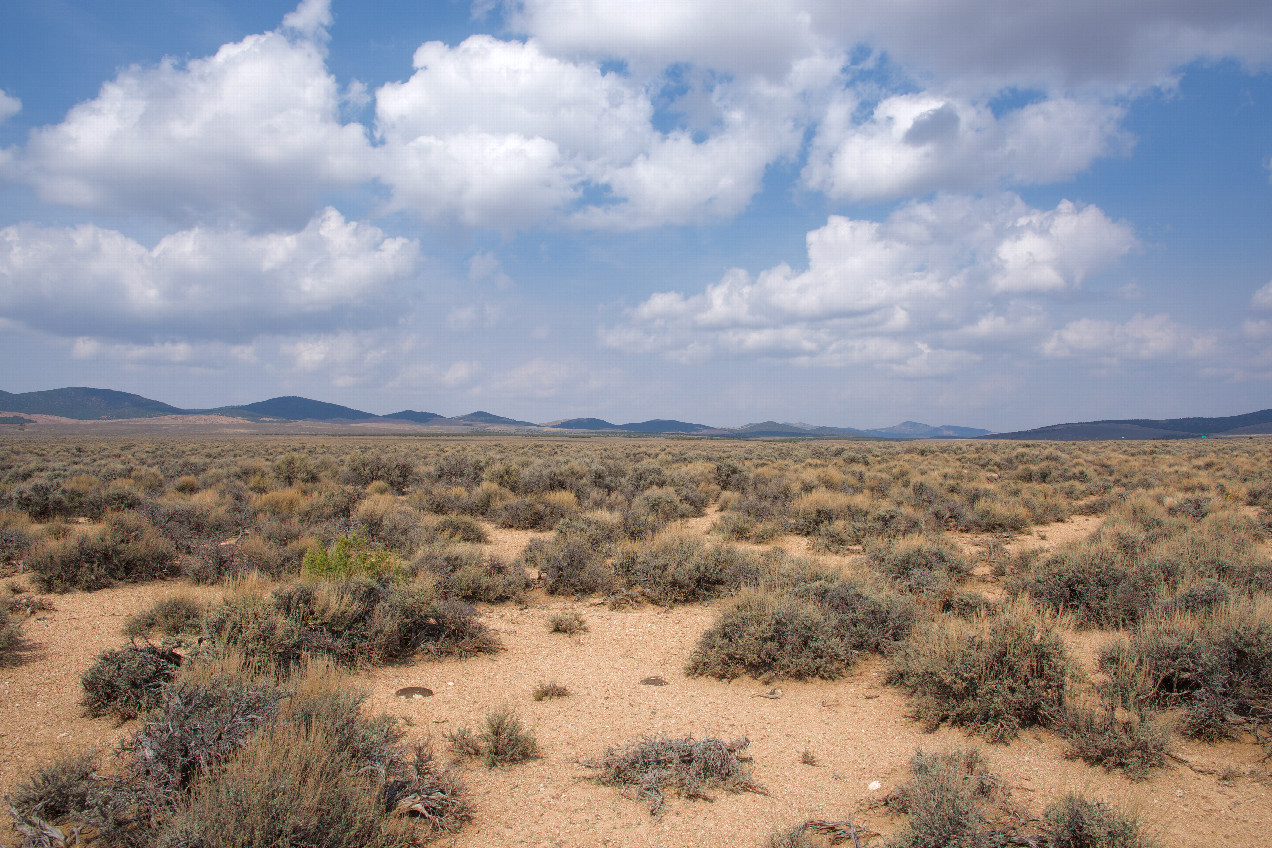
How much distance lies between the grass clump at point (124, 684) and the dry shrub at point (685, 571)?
6.48 m

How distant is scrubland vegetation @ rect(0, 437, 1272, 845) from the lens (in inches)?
147

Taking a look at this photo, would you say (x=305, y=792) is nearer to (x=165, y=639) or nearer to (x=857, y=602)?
(x=165, y=639)

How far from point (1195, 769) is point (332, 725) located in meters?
6.58

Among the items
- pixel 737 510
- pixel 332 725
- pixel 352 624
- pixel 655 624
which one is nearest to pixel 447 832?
pixel 332 725

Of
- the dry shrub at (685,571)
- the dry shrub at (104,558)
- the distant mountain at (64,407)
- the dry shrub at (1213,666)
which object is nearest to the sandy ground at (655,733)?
the dry shrub at (1213,666)

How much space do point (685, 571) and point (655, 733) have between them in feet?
14.3

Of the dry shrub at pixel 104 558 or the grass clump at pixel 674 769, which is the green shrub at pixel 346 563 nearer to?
the dry shrub at pixel 104 558

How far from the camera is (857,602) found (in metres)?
7.82

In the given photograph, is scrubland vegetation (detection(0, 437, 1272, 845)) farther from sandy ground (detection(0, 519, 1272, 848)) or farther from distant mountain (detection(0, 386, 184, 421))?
distant mountain (detection(0, 386, 184, 421))

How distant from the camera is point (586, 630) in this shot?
28.5 ft

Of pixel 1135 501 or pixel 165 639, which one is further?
pixel 1135 501

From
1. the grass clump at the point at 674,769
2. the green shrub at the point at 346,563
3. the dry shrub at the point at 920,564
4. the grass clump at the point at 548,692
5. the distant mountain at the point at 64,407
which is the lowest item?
the grass clump at the point at 548,692

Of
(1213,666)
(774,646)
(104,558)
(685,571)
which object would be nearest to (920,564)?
(685,571)

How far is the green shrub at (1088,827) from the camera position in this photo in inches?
140
